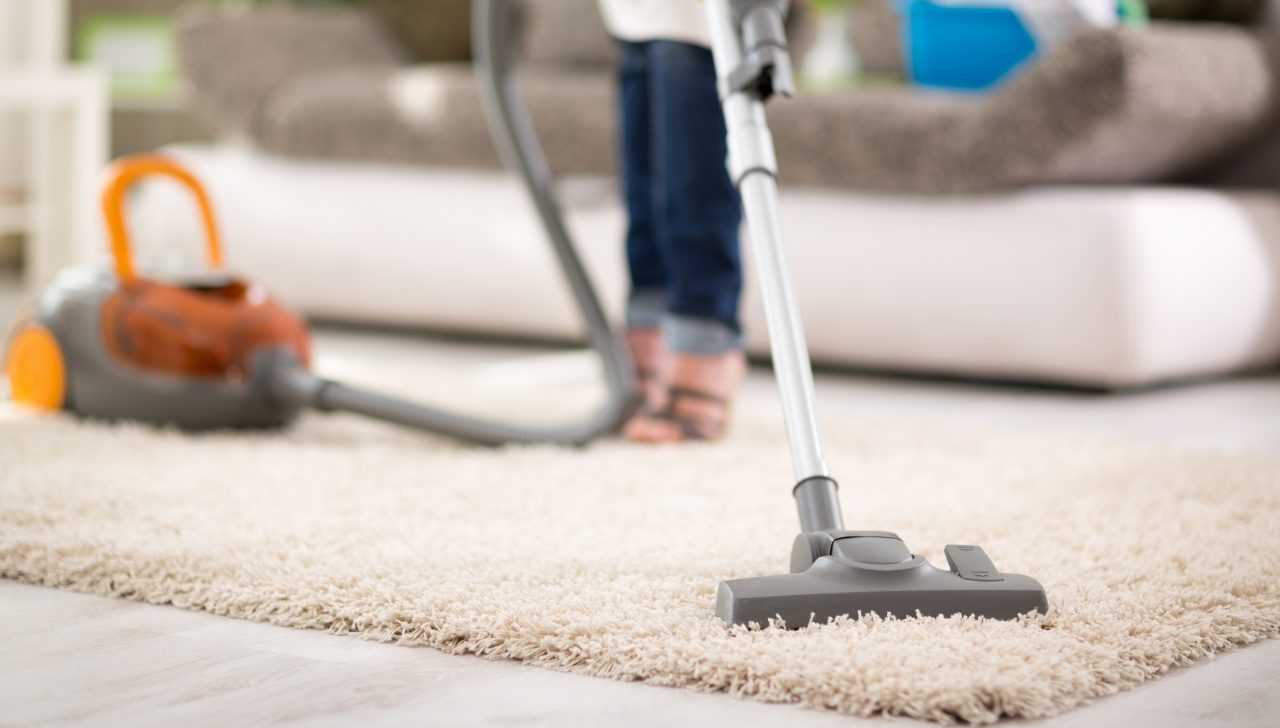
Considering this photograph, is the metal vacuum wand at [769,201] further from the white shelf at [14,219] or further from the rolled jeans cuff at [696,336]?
the white shelf at [14,219]

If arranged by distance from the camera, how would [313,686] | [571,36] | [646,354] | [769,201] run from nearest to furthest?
[313,686] → [769,201] → [646,354] → [571,36]

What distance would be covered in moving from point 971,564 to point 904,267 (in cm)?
126

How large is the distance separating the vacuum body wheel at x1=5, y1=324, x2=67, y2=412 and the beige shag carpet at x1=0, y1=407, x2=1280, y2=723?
0.21ft

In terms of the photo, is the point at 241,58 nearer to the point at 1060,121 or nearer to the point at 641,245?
the point at 641,245

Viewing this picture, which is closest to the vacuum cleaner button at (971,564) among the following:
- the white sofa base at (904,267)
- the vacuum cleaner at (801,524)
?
the vacuum cleaner at (801,524)

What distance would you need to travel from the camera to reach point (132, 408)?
162 cm

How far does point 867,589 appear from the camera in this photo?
0.90 meters

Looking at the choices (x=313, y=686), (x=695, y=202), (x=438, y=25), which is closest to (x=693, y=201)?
(x=695, y=202)

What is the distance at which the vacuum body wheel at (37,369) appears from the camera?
5.43ft

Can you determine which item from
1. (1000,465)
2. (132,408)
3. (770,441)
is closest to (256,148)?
(132,408)

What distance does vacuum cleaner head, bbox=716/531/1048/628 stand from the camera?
2.94 ft

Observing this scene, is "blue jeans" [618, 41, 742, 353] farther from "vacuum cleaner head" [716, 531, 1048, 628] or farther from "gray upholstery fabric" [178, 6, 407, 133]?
"gray upholstery fabric" [178, 6, 407, 133]

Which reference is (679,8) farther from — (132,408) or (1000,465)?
(132,408)

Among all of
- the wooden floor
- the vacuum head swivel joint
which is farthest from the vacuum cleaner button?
the vacuum head swivel joint
